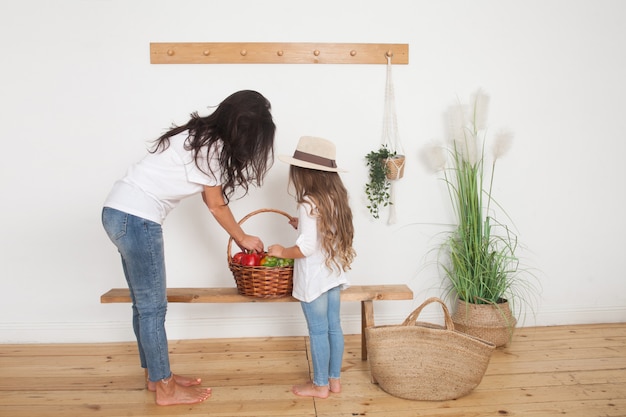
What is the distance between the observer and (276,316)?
3.34 m

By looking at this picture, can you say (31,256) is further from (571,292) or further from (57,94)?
(571,292)

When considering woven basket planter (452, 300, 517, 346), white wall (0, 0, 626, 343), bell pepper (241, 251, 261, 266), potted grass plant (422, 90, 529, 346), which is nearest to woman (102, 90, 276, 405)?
bell pepper (241, 251, 261, 266)

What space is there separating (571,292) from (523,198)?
26.9 inches

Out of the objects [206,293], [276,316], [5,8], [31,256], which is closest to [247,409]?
[206,293]

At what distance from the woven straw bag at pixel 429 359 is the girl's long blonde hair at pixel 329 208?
386 mm

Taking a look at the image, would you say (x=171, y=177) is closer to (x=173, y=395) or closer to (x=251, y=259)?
(x=251, y=259)

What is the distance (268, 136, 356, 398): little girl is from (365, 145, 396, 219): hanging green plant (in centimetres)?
80

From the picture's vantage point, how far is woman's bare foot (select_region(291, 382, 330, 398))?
2467 mm

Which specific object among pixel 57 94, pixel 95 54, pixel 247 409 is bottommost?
pixel 247 409

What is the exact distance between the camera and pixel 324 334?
246 cm

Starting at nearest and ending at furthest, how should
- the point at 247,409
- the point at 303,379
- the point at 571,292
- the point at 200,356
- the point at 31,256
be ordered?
1. the point at 247,409
2. the point at 303,379
3. the point at 200,356
4. the point at 31,256
5. the point at 571,292

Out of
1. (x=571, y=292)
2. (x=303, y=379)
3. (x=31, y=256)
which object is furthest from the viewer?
(x=571, y=292)

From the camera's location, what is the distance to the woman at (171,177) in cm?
223

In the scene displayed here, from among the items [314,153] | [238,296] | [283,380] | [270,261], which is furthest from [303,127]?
[283,380]
